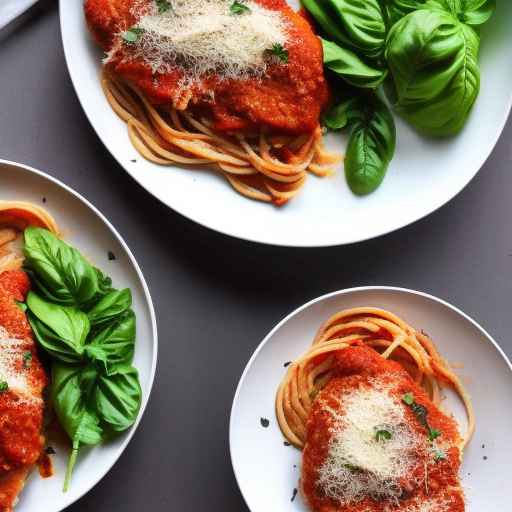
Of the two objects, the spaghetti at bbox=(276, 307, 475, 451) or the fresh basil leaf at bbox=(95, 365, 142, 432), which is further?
the spaghetti at bbox=(276, 307, 475, 451)

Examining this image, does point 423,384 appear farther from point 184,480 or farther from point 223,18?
point 223,18

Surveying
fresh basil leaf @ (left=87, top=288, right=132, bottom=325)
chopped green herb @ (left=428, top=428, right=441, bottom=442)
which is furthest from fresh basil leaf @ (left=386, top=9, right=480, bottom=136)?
fresh basil leaf @ (left=87, top=288, right=132, bottom=325)

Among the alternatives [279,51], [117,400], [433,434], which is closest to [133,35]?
[279,51]

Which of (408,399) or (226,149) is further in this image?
(226,149)

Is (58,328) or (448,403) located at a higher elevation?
(58,328)

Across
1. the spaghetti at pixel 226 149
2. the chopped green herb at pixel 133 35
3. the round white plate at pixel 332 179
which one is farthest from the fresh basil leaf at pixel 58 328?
the chopped green herb at pixel 133 35

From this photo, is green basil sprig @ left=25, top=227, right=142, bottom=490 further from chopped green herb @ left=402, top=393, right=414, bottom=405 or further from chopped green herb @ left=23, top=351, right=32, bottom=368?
chopped green herb @ left=402, top=393, right=414, bottom=405

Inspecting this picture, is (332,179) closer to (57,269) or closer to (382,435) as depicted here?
(382,435)

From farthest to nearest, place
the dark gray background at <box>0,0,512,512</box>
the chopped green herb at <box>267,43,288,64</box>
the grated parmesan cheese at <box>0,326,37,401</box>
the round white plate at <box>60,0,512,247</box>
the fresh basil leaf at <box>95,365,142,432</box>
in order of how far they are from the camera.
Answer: the dark gray background at <box>0,0,512,512</box> < the round white plate at <box>60,0,512,247</box> < the chopped green herb at <box>267,43,288,64</box> < the fresh basil leaf at <box>95,365,142,432</box> < the grated parmesan cheese at <box>0,326,37,401</box>
